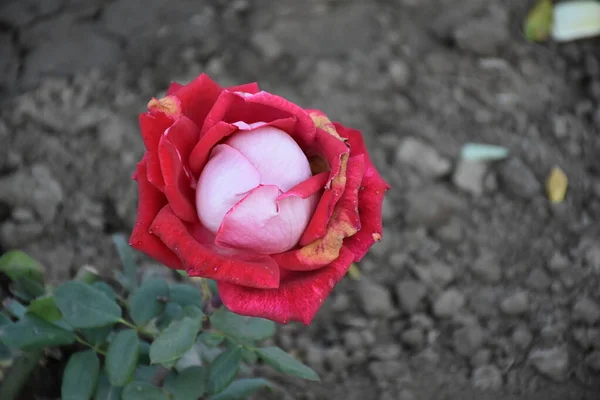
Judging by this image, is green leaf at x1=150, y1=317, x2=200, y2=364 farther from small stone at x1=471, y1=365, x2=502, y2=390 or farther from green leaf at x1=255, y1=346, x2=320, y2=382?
small stone at x1=471, y1=365, x2=502, y2=390

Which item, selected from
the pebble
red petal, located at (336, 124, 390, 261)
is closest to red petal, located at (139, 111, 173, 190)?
red petal, located at (336, 124, 390, 261)

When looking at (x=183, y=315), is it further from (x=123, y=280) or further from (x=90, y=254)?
(x=90, y=254)

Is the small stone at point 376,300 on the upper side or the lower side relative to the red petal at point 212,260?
lower

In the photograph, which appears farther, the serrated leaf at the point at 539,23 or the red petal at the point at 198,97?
the serrated leaf at the point at 539,23

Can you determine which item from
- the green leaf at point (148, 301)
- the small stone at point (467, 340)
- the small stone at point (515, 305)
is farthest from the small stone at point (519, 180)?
the green leaf at point (148, 301)

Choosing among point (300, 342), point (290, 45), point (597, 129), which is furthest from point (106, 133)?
point (597, 129)

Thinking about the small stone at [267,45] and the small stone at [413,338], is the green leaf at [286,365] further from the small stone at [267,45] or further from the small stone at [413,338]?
the small stone at [267,45]

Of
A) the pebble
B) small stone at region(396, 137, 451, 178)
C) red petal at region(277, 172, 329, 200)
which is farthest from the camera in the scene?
small stone at region(396, 137, 451, 178)

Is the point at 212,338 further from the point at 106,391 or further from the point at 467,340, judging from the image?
the point at 467,340
